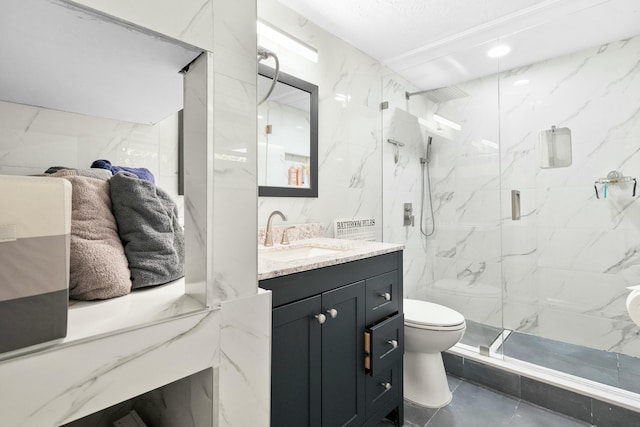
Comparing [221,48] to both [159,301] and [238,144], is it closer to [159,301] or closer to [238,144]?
[238,144]

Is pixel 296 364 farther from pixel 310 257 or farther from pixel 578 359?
pixel 578 359

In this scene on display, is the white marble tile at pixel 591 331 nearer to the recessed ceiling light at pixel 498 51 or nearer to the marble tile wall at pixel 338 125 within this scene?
the marble tile wall at pixel 338 125

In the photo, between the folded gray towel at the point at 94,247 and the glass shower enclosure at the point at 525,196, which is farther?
the glass shower enclosure at the point at 525,196

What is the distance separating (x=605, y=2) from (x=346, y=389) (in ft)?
8.68

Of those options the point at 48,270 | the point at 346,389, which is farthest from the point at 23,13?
the point at 346,389

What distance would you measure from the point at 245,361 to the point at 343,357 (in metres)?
0.65

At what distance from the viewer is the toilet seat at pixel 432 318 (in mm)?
1806

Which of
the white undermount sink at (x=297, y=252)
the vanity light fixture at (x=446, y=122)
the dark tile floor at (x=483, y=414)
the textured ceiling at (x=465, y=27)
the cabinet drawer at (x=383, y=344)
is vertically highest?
→ the textured ceiling at (x=465, y=27)

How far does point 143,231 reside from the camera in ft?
2.75

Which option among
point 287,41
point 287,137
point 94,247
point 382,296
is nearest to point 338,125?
point 287,137

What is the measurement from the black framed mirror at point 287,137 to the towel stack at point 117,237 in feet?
2.77

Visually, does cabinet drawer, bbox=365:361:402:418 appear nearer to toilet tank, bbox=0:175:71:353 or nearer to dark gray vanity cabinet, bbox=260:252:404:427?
dark gray vanity cabinet, bbox=260:252:404:427

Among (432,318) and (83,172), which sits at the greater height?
(83,172)

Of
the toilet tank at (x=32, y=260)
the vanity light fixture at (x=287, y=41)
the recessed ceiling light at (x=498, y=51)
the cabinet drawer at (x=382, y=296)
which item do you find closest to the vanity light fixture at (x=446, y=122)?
the recessed ceiling light at (x=498, y=51)
